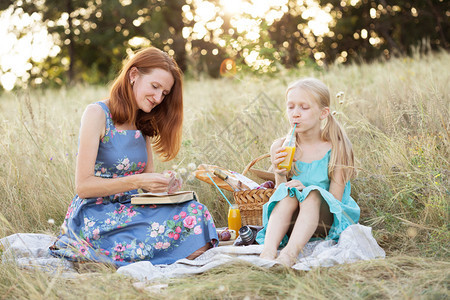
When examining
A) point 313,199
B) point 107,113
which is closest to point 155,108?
point 107,113

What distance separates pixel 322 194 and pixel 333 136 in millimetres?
505

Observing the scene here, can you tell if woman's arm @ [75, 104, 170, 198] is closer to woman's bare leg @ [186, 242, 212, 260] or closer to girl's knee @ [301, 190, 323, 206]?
woman's bare leg @ [186, 242, 212, 260]

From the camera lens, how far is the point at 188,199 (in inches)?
125

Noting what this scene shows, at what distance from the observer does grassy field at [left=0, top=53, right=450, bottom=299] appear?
92.4 inches

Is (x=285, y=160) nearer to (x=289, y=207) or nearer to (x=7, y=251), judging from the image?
(x=289, y=207)

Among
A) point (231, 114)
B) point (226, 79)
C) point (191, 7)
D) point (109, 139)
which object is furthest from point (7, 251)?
point (191, 7)

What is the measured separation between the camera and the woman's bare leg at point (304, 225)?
2.79 metres

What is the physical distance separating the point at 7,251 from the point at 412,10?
42.2ft

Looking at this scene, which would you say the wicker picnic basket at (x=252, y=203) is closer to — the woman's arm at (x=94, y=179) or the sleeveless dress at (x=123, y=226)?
the sleeveless dress at (x=123, y=226)

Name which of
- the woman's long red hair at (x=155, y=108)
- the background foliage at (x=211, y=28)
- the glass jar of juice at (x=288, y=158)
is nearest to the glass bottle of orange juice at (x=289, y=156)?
the glass jar of juice at (x=288, y=158)

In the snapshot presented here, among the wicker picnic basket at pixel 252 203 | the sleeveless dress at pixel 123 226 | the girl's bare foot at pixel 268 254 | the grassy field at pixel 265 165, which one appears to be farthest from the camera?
the wicker picnic basket at pixel 252 203

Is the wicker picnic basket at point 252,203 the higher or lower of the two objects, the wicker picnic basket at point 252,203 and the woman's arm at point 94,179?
the lower

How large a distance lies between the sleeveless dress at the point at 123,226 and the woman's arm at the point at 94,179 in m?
0.14

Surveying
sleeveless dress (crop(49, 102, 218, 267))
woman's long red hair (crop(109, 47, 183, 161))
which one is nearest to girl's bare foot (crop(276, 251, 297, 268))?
sleeveless dress (crop(49, 102, 218, 267))
